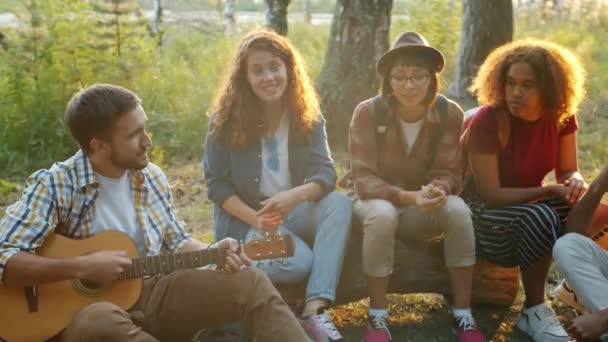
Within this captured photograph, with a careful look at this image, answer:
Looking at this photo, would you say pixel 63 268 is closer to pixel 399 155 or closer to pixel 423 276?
pixel 399 155

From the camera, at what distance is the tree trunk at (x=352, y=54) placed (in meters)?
6.71

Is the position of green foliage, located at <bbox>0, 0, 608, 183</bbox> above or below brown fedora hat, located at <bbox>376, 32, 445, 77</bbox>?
below

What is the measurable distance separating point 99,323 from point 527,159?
2409 mm

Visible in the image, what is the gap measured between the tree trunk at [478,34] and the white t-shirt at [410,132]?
11.4ft

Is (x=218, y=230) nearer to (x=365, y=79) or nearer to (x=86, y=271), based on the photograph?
(x=86, y=271)

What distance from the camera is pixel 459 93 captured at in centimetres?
750

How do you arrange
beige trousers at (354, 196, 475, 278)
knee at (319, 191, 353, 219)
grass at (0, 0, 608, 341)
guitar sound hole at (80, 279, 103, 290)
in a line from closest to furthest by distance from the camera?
guitar sound hole at (80, 279, 103, 290) < beige trousers at (354, 196, 475, 278) < knee at (319, 191, 353, 219) < grass at (0, 0, 608, 341)

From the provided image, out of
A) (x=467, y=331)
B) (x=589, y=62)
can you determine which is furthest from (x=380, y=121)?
(x=589, y=62)

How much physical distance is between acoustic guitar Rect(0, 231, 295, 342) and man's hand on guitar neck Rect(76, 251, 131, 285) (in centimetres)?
6

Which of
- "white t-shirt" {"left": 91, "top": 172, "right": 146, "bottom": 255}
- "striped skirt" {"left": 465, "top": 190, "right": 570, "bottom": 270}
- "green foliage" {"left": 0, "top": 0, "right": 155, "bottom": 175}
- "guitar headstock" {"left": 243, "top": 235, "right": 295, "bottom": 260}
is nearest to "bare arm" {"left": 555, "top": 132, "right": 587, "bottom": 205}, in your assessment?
"striped skirt" {"left": 465, "top": 190, "right": 570, "bottom": 270}

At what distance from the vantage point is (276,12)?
24.4 feet

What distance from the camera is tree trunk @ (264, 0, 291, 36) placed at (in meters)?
7.41

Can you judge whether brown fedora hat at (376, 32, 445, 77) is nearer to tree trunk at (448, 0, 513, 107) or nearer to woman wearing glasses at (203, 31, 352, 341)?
woman wearing glasses at (203, 31, 352, 341)

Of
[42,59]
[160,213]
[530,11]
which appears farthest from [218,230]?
[530,11]
